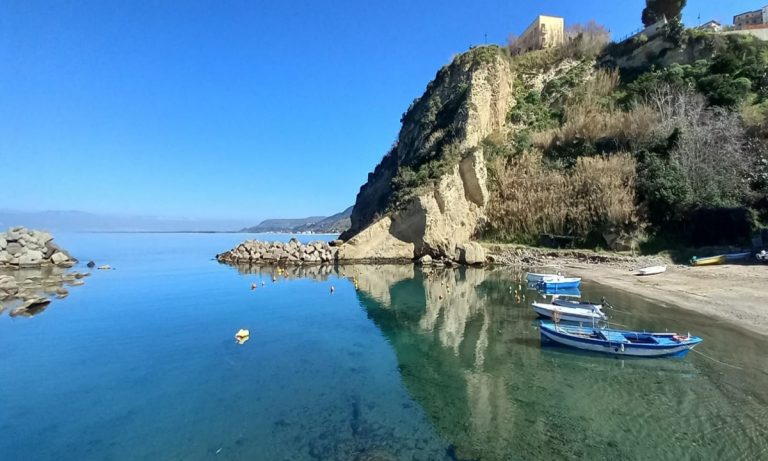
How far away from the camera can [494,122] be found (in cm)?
5547

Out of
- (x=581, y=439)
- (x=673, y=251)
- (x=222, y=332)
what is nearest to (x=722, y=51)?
(x=673, y=251)

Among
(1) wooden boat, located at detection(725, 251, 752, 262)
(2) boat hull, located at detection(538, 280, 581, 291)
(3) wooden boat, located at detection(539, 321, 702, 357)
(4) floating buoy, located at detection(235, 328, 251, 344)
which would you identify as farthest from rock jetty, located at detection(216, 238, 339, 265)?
(1) wooden boat, located at detection(725, 251, 752, 262)

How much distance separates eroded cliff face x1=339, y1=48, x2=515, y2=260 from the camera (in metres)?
46.6

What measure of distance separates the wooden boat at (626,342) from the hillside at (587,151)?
2536 centimetres

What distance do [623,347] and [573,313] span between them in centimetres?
448

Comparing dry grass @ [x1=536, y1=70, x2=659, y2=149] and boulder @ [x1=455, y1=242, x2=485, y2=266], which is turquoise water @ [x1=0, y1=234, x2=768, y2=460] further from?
dry grass @ [x1=536, y1=70, x2=659, y2=149]

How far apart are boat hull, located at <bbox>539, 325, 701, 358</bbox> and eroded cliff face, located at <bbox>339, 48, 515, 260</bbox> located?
29.1 metres

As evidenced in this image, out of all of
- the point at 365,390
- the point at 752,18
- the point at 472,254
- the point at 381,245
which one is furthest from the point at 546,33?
the point at 365,390

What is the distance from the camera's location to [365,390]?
41.5 feet

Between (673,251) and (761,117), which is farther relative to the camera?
(761,117)

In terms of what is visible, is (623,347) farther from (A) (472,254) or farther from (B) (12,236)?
(B) (12,236)

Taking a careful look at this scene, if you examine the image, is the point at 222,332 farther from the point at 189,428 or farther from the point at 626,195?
the point at 626,195

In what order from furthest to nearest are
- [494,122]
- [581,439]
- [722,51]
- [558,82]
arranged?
[558,82]
[494,122]
[722,51]
[581,439]

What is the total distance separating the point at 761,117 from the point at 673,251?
649 inches
